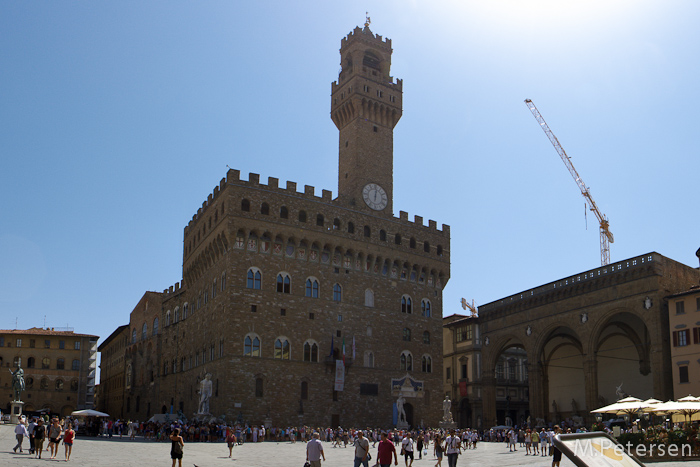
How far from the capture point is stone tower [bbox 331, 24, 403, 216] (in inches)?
1932

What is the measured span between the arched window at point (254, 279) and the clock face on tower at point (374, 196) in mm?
10285

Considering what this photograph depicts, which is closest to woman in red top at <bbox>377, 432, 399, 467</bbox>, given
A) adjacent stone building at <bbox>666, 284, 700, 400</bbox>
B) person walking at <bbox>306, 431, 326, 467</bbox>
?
person walking at <bbox>306, 431, 326, 467</bbox>

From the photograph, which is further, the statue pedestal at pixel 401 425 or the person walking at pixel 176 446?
the statue pedestal at pixel 401 425

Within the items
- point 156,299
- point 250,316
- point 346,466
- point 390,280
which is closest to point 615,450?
point 346,466

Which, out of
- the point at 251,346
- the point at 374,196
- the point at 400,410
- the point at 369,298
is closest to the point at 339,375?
the point at 400,410

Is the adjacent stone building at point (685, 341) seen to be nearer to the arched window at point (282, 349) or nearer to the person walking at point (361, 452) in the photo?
the arched window at point (282, 349)

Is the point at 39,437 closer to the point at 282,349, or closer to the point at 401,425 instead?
the point at 282,349

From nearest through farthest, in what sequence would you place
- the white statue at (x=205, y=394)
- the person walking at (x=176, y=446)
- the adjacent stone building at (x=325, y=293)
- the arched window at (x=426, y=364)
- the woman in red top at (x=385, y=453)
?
1. the woman in red top at (x=385, y=453)
2. the person walking at (x=176, y=446)
3. the white statue at (x=205, y=394)
4. the adjacent stone building at (x=325, y=293)
5. the arched window at (x=426, y=364)

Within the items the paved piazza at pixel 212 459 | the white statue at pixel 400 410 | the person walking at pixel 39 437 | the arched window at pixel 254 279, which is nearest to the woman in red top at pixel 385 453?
the paved piazza at pixel 212 459

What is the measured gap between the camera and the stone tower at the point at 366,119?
49.1 meters

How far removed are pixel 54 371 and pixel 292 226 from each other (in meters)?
44.5

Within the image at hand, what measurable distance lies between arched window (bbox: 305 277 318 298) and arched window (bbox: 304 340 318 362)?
3094mm

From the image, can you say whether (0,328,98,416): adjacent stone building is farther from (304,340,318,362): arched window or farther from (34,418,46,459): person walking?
(34,418,46,459): person walking

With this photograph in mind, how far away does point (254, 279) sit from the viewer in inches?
1672
